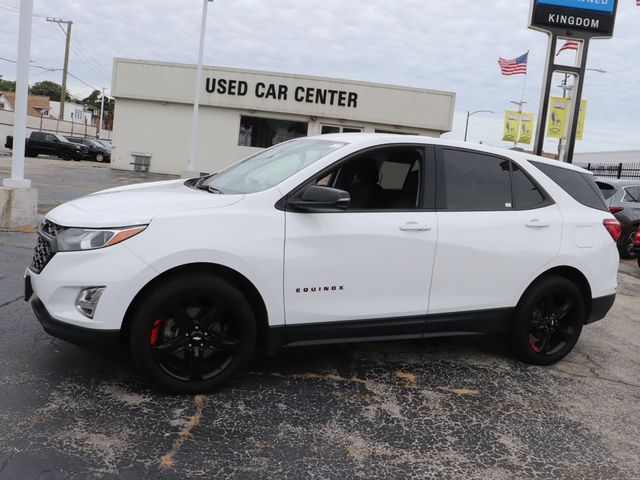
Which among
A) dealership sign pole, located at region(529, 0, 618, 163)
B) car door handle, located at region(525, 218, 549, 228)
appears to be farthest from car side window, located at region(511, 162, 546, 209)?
dealership sign pole, located at region(529, 0, 618, 163)

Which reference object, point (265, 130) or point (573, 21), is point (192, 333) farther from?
point (265, 130)

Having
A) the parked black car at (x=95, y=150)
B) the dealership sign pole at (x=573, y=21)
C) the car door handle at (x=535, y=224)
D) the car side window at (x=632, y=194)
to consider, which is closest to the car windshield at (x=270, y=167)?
the car door handle at (x=535, y=224)

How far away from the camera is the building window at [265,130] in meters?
24.9

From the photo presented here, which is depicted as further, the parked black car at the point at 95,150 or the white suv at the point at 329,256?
the parked black car at the point at 95,150

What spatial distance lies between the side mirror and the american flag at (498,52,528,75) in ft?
91.5

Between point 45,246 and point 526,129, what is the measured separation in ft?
128

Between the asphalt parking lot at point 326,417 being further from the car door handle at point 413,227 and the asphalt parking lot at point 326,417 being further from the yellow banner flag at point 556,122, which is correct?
the yellow banner flag at point 556,122

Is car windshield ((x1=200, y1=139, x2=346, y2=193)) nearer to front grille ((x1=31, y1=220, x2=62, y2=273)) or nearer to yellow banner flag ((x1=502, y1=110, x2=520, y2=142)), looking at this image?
front grille ((x1=31, y1=220, x2=62, y2=273))

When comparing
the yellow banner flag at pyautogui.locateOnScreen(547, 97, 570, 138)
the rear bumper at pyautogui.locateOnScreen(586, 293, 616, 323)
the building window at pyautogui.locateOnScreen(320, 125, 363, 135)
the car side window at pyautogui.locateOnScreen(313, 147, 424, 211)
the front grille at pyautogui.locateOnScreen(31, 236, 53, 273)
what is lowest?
the rear bumper at pyautogui.locateOnScreen(586, 293, 616, 323)

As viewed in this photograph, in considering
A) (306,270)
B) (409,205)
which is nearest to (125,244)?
(306,270)

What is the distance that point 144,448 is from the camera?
3049mm

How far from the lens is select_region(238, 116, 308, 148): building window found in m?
24.9

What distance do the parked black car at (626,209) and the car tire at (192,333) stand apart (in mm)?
10053

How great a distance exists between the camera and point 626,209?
1197 cm
